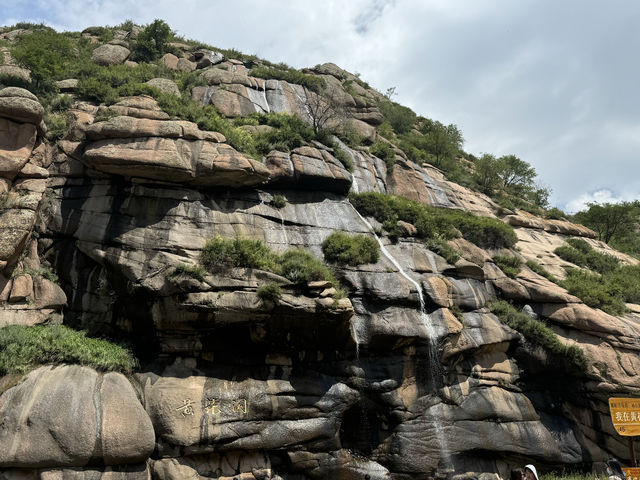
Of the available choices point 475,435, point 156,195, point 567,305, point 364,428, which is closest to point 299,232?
point 156,195

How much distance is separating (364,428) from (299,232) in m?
9.51

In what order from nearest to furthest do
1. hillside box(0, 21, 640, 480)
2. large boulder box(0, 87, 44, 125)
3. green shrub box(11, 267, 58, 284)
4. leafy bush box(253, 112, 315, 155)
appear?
hillside box(0, 21, 640, 480) < green shrub box(11, 267, 58, 284) < large boulder box(0, 87, 44, 125) < leafy bush box(253, 112, 315, 155)

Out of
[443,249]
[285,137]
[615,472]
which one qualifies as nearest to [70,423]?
[615,472]

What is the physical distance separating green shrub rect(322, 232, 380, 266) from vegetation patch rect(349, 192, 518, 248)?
346 cm

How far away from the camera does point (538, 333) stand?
19.8 metres

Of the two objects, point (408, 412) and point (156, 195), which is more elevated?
point (156, 195)

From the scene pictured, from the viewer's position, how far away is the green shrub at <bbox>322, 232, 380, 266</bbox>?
19547mm

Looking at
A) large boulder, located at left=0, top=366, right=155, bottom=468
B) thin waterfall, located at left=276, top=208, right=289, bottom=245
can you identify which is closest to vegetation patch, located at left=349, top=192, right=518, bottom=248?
thin waterfall, located at left=276, top=208, right=289, bottom=245

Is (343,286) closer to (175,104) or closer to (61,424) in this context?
(61,424)

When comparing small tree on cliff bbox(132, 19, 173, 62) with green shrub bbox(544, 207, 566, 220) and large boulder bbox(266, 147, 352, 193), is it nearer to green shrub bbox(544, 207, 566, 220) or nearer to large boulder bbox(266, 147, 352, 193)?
large boulder bbox(266, 147, 352, 193)

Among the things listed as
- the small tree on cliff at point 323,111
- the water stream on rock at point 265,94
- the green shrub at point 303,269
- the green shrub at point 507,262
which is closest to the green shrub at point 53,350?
the green shrub at point 303,269

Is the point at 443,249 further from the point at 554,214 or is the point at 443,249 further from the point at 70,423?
the point at 554,214

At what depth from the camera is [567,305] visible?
21406 millimetres

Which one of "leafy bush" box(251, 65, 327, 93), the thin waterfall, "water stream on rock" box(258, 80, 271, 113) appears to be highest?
"leafy bush" box(251, 65, 327, 93)
